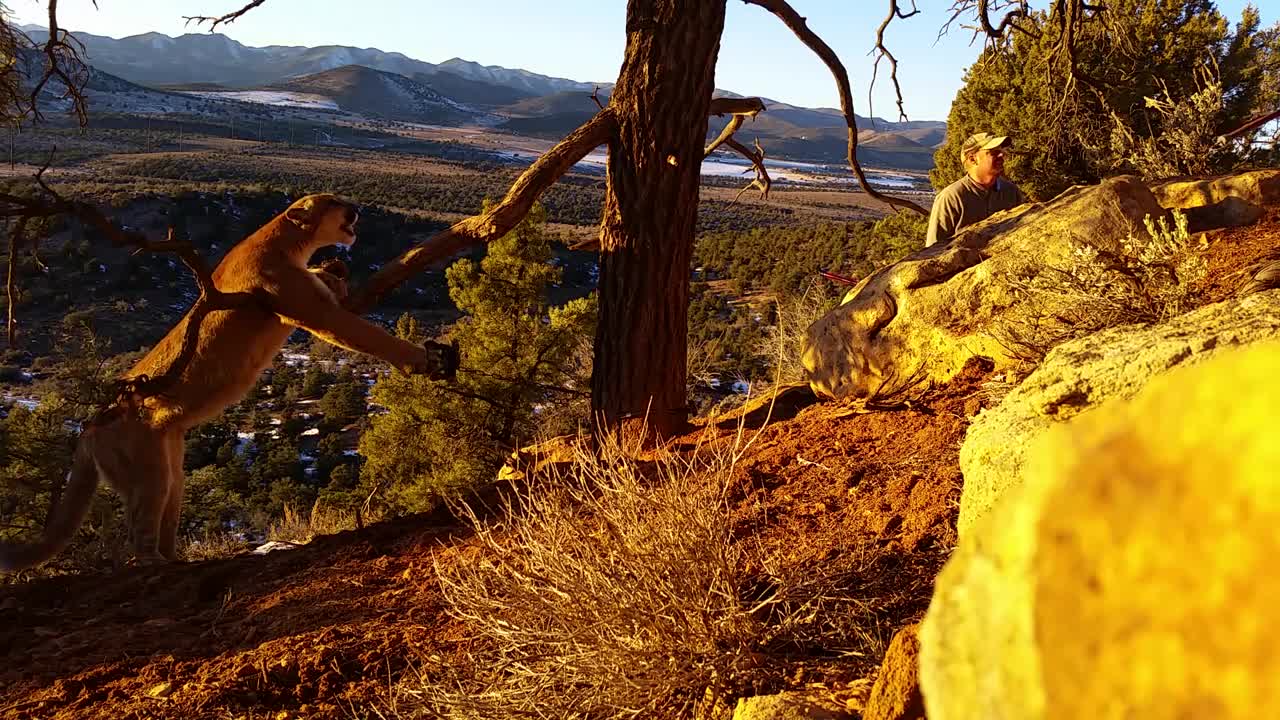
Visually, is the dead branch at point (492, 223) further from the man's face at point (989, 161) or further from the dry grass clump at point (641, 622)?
the man's face at point (989, 161)

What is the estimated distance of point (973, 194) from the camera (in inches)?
275

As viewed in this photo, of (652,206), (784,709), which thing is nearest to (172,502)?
(652,206)

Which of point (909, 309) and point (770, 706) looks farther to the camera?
point (909, 309)

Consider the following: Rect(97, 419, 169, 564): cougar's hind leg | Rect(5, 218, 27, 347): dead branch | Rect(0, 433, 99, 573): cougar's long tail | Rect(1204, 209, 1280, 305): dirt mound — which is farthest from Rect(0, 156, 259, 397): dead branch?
Rect(1204, 209, 1280, 305): dirt mound

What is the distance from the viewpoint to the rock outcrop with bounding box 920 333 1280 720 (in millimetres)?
603

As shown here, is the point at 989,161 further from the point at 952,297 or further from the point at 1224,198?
the point at 952,297

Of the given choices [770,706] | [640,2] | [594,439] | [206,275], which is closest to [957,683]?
[770,706]

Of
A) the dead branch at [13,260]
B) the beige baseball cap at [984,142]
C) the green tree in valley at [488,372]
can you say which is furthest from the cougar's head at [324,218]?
the green tree in valley at [488,372]

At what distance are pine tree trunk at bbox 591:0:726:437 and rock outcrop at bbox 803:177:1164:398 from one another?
1032 mm

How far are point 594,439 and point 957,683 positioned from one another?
444cm

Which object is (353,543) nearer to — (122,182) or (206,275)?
(206,275)

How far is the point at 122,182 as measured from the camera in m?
55.9

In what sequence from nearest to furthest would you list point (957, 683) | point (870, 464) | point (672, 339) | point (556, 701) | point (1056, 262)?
point (957, 683) < point (556, 701) < point (870, 464) < point (1056, 262) < point (672, 339)

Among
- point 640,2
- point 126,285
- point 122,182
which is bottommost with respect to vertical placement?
point 126,285
